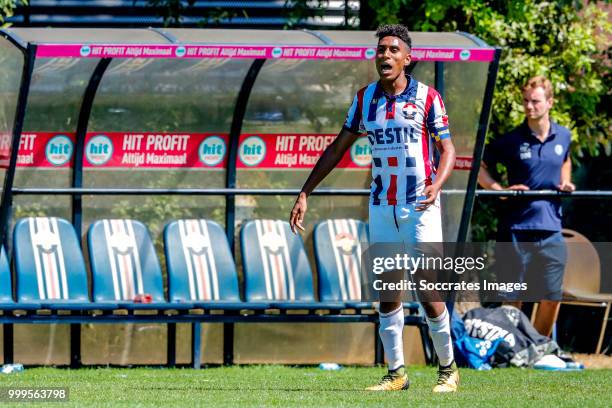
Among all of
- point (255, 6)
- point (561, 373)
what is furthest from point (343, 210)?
point (255, 6)

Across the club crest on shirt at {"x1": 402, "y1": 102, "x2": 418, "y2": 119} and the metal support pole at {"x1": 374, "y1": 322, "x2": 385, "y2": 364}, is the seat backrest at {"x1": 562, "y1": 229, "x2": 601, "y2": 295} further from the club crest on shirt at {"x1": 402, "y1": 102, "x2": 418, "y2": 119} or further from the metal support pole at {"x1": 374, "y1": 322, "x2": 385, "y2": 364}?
the club crest on shirt at {"x1": 402, "y1": 102, "x2": 418, "y2": 119}

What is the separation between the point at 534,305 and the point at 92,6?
222 inches

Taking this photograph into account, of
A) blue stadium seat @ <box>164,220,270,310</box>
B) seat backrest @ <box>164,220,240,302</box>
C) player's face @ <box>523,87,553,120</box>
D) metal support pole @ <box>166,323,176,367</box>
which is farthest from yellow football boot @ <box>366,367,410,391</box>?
player's face @ <box>523,87,553,120</box>

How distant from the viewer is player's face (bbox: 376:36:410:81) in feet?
25.2

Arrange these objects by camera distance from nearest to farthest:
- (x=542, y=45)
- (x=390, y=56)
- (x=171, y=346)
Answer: (x=390, y=56), (x=171, y=346), (x=542, y=45)

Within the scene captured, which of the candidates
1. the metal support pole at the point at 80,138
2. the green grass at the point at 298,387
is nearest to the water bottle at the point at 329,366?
the green grass at the point at 298,387

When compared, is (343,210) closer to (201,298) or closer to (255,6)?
(201,298)

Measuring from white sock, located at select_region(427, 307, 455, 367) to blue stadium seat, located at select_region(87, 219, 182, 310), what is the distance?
3190 millimetres

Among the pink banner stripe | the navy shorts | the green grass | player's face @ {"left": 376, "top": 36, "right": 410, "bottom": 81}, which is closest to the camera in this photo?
the green grass

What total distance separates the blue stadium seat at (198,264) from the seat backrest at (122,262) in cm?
13

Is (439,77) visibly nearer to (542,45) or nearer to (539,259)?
(539,259)

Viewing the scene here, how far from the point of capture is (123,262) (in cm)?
1054

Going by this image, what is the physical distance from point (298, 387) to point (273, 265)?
2415 mm

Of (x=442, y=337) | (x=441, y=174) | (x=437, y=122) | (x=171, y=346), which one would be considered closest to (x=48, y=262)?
(x=171, y=346)
